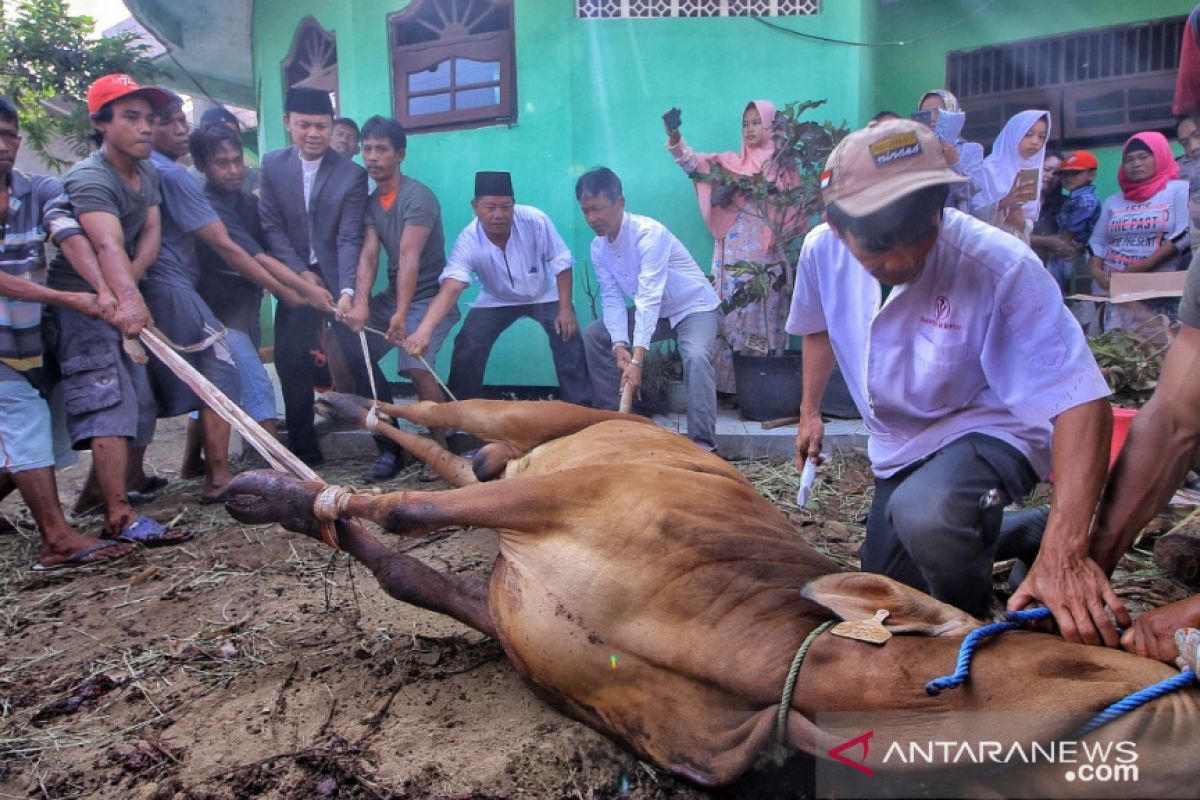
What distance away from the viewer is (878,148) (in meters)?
2.24

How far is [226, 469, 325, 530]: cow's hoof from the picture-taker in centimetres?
273

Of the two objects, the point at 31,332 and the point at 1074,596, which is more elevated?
the point at 31,332

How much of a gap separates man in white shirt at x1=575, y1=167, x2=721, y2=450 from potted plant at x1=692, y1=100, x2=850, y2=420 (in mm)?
531

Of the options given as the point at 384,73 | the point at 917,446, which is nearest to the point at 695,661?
the point at 917,446

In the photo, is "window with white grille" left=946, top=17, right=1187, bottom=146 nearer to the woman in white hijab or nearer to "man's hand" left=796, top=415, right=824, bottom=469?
the woman in white hijab

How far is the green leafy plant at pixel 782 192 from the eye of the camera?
246 inches

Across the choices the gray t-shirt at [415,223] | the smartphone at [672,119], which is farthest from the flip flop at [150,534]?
the smartphone at [672,119]

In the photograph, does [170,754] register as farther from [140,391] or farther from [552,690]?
[140,391]

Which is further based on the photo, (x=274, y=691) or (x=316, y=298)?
(x=316, y=298)

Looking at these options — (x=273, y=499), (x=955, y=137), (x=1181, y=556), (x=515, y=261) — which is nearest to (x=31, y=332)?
(x=273, y=499)

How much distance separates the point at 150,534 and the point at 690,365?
10.8 feet

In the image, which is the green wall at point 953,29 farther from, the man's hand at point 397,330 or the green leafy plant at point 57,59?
the green leafy plant at point 57,59

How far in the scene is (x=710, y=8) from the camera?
6809mm

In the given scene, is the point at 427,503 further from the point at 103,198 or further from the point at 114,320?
the point at 103,198
